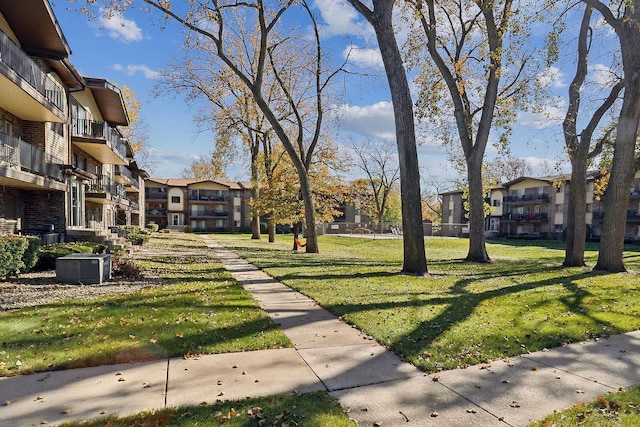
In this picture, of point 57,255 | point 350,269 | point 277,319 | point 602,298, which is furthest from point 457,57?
point 57,255

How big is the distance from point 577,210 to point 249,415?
1512cm

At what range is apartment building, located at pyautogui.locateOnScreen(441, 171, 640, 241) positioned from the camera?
4111 cm

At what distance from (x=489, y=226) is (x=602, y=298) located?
172 ft

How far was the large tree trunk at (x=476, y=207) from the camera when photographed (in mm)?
16625

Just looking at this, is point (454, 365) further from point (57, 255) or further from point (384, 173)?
point (384, 173)

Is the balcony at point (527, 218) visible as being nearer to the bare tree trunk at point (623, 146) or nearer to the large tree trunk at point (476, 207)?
the large tree trunk at point (476, 207)

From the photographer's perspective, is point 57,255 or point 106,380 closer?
point 106,380

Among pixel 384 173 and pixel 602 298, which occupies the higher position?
pixel 384 173

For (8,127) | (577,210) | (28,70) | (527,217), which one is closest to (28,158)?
(8,127)

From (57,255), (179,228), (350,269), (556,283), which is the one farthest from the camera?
(179,228)

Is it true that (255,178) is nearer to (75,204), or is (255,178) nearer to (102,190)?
(102,190)

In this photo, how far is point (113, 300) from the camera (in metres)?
8.10

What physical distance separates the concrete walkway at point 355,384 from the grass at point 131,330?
0.33m

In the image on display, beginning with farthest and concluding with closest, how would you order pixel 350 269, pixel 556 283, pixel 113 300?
1. pixel 350 269
2. pixel 556 283
3. pixel 113 300
